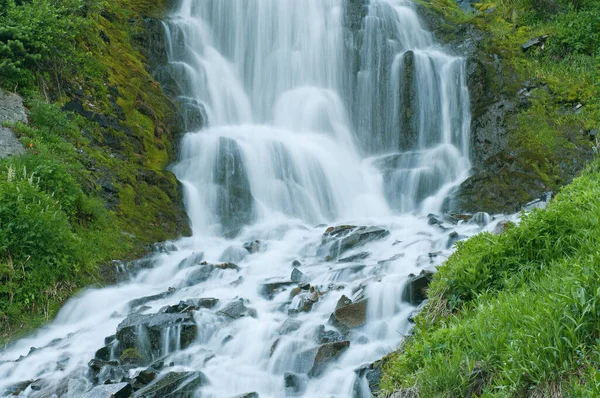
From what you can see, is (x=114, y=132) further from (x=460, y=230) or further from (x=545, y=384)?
(x=545, y=384)

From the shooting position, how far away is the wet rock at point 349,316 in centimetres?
700

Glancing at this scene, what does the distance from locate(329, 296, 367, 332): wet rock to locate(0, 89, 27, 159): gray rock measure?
6334 mm

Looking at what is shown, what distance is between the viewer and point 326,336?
666 cm

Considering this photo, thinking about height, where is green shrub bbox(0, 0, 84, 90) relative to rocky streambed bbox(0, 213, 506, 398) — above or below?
above

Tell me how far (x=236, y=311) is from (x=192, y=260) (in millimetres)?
2841

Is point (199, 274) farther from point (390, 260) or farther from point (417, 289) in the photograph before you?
point (417, 289)

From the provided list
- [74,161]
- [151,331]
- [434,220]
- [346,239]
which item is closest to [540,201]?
[434,220]

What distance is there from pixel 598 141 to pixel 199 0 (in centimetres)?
1419

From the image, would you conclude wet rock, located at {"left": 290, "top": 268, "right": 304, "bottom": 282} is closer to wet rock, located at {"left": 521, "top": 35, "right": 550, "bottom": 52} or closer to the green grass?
the green grass

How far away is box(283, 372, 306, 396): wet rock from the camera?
587cm

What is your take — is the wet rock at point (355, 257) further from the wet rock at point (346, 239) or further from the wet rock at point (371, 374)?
the wet rock at point (371, 374)

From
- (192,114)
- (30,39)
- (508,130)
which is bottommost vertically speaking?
(508,130)

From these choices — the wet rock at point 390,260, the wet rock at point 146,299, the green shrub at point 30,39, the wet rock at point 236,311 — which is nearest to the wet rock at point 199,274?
the wet rock at point 146,299

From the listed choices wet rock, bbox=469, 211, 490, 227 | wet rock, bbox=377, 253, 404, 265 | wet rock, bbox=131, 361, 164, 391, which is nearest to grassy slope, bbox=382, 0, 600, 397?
wet rock, bbox=131, 361, 164, 391
